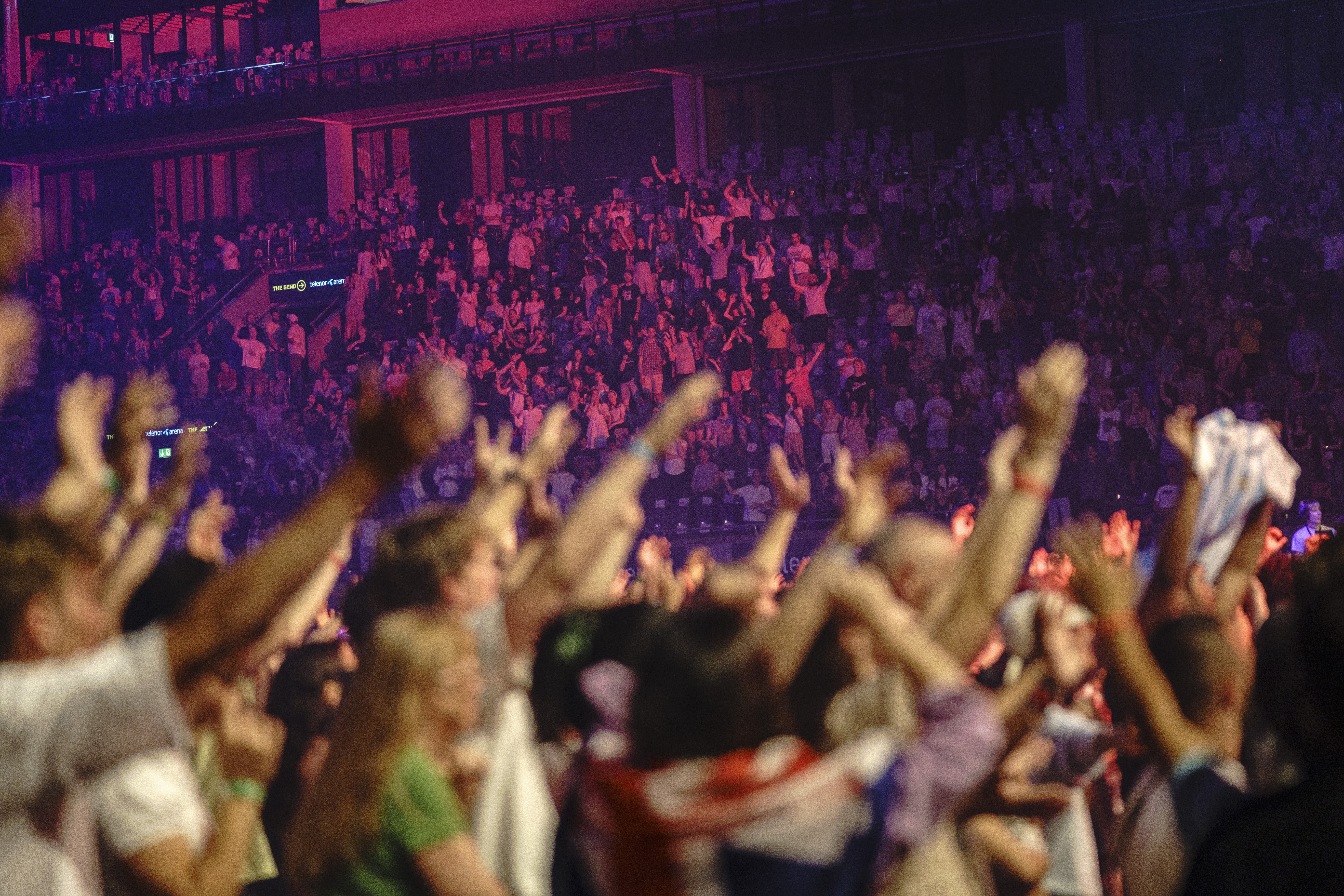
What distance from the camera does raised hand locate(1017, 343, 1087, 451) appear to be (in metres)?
2.14

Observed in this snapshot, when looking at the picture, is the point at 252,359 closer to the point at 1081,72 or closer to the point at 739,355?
the point at 739,355

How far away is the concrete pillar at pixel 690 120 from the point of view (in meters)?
22.2

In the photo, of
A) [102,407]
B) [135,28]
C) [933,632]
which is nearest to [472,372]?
[135,28]

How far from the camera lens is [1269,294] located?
1412 centimetres

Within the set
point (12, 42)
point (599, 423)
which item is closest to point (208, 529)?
point (599, 423)

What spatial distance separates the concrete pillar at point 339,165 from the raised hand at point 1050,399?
24187 millimetres

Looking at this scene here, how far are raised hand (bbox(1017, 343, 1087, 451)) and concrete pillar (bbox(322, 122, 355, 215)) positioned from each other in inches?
952

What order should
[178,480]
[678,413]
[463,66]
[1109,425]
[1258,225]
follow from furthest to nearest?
[463,66] < [1258,225] < [1109,425] < [178,480] < [678,413]

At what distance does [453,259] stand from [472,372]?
1888 mm

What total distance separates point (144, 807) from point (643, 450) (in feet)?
3.40

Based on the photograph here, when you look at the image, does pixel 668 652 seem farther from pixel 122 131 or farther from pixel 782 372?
pixel 122 131

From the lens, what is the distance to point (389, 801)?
1927 mm

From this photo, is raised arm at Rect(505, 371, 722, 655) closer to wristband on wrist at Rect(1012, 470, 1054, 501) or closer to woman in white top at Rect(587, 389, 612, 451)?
wristband on wrist at Rect(1012, 470, 1054, 501)

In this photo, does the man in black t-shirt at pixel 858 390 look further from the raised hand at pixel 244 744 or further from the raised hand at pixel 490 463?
the raised hand at pixel 244 744
